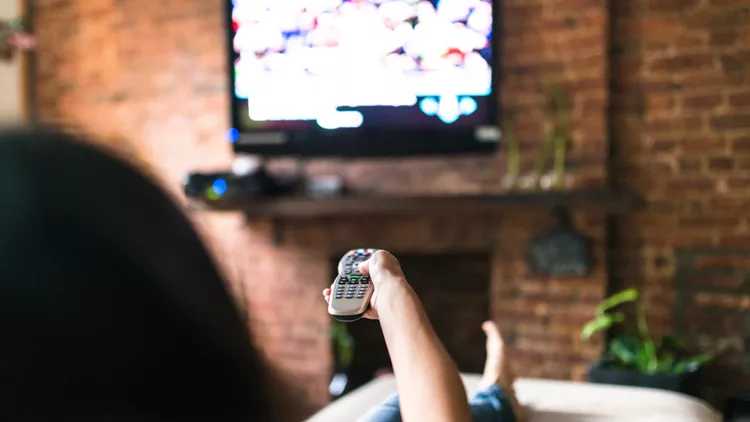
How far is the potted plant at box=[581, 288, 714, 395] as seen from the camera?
86.7 inches

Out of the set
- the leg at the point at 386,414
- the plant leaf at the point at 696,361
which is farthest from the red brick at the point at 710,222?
the leg at the point at 386,414

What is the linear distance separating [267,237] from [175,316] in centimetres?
279

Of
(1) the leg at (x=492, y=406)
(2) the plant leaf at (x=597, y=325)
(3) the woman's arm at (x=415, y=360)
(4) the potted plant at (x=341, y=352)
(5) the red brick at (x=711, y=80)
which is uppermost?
(5) the red brick at (x=711, y=80)

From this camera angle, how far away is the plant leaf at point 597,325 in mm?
2380

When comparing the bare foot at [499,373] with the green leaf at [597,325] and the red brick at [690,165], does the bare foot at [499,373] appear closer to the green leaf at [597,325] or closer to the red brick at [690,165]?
the green leaf at [597,325]

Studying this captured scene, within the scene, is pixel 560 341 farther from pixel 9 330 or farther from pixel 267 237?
pixel 9 330

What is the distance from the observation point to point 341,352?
3016mm

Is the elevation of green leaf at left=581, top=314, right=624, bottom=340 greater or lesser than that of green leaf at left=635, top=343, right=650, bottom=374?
greater

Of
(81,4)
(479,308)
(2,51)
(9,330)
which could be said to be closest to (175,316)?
(9,330)

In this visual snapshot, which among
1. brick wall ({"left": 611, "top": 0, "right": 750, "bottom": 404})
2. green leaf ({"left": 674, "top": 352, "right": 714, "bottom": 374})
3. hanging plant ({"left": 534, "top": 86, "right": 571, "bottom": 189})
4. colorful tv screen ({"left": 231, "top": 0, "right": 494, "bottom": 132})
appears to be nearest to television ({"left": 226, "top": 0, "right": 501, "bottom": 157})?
colorful tv screen ({"left": 231, "top": 0, "right": 494, "bottom": 132})

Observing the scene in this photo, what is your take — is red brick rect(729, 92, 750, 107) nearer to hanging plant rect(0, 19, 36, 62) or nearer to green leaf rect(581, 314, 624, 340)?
green leaf rect(581, 314, 624, 340)

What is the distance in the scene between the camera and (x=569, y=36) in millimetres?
2568

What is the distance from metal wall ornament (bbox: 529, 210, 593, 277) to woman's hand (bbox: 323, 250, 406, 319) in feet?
5.28

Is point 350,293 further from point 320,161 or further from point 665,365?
point 320,161
